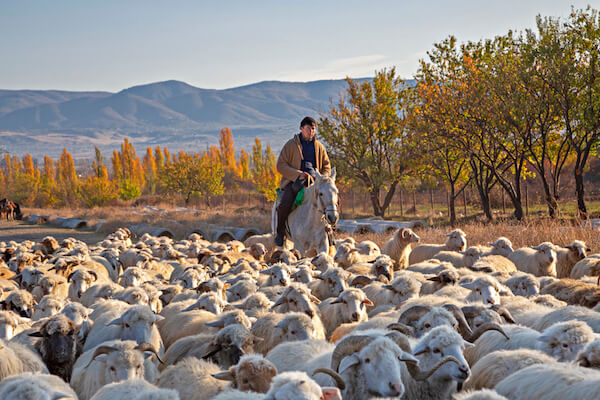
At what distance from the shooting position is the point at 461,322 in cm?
532

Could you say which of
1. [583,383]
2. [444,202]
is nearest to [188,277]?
[583,383]

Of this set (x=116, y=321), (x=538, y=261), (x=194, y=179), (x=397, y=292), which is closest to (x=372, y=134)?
(x=538, y=261)

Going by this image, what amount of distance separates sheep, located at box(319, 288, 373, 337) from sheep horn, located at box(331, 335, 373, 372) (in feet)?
7.84

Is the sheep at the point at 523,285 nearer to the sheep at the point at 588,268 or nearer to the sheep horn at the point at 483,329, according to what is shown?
the sheep at the point at 588,268

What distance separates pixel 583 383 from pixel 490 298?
3137 mm

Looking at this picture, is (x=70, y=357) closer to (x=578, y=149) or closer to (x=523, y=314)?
(x=523, y=314)

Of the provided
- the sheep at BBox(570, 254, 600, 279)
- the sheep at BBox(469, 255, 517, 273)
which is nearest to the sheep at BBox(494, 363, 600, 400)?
the sheep at BBox(469, 255, 517, 273)

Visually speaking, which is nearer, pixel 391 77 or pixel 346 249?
pixel 346 249

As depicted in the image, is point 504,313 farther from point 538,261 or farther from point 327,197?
point 538,261

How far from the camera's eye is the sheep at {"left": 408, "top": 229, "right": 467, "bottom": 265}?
1302 cm

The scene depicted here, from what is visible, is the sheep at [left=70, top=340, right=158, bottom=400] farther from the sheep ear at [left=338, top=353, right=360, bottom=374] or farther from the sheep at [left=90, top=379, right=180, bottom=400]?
the sheep ear at [left=338, top=353, right=360, bottom=374]

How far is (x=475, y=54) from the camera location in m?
29.9

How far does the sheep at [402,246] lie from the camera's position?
1233 cm

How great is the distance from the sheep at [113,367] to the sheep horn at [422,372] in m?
2.12
